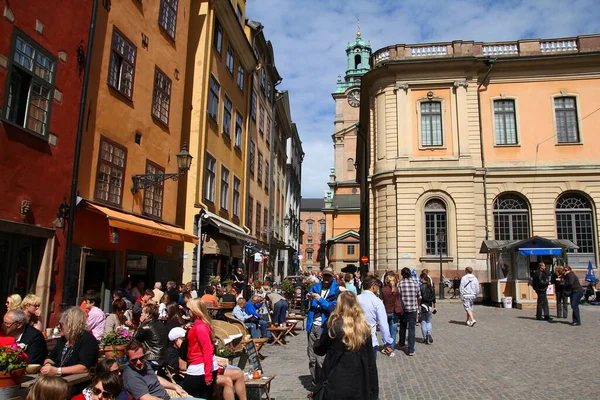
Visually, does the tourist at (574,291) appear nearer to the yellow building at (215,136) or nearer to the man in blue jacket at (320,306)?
the man in blue jacket at (320,306)

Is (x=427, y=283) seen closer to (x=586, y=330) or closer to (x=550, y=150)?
(x=586, y=330)

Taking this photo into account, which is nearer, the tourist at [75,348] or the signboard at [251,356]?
the tourist at [75,348]

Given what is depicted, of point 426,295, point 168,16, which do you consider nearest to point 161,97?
point 168,16

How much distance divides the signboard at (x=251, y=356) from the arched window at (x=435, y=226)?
20931 millimetres

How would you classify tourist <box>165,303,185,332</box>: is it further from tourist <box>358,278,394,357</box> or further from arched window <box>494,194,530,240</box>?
arched window <box>494,194,530,240</box>

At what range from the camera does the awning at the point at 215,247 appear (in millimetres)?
17991

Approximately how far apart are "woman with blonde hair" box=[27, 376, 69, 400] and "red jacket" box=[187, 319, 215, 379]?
217 cm

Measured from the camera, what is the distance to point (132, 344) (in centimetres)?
528

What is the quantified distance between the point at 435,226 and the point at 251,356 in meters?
21.7

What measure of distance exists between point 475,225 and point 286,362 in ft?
65.9

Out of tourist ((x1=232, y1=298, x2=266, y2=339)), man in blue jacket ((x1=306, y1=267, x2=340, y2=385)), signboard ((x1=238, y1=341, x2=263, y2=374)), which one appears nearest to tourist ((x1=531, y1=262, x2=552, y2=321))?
tourist ((x1=232, y1=298, x2=266, y2=339))

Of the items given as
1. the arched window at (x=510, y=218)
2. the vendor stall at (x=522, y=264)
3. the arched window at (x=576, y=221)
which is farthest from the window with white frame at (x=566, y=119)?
the vendor stall at (x=522, y=264)

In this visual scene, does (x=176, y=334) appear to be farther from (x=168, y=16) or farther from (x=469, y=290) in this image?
(x=168, y=16)

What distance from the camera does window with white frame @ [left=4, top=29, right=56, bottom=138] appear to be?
27.3ft
